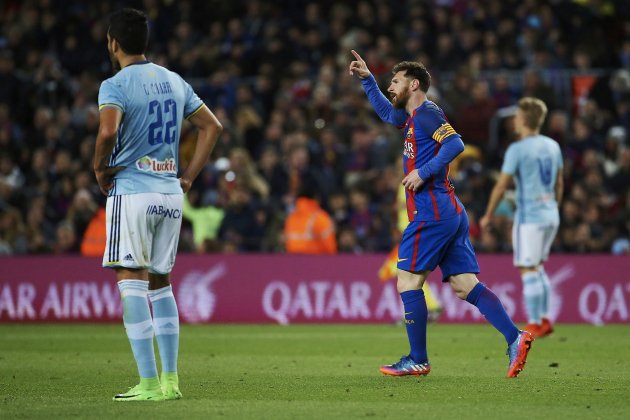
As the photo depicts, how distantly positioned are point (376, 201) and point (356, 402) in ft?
39.0

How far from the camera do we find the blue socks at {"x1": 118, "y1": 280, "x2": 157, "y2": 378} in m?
7.25

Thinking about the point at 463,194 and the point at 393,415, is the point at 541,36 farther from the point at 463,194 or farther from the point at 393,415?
the point at 393,415

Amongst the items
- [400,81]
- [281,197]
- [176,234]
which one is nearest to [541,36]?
[281,197]

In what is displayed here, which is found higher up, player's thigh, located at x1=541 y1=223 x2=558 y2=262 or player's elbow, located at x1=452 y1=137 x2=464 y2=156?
player's elbow, located at x1=452 y1=137 x2=464 y2=156

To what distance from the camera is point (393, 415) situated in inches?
263

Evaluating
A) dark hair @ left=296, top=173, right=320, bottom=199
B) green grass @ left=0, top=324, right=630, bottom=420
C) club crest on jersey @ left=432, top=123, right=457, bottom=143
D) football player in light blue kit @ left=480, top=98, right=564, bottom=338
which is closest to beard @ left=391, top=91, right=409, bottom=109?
club crest on jersey @ left=432, top=123, right=457, bottom=143

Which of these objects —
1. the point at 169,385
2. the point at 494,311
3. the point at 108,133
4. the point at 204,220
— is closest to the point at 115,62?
the point at 108,133

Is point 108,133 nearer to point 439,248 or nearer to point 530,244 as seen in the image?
point 439,248

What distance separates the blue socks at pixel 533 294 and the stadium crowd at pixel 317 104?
3094 mm

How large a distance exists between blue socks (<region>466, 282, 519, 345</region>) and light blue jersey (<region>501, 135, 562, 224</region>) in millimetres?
4315

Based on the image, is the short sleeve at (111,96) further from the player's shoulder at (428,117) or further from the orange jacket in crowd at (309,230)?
the orange jacket in crowd at (309,230)

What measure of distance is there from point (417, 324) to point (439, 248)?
0.62 m

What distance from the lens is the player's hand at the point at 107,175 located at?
23.9ft

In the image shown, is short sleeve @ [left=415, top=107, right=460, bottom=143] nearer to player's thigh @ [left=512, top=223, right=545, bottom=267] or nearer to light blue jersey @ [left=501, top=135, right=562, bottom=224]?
light blue jersey @ [left=501, top=135, right=562, bottom=224]
